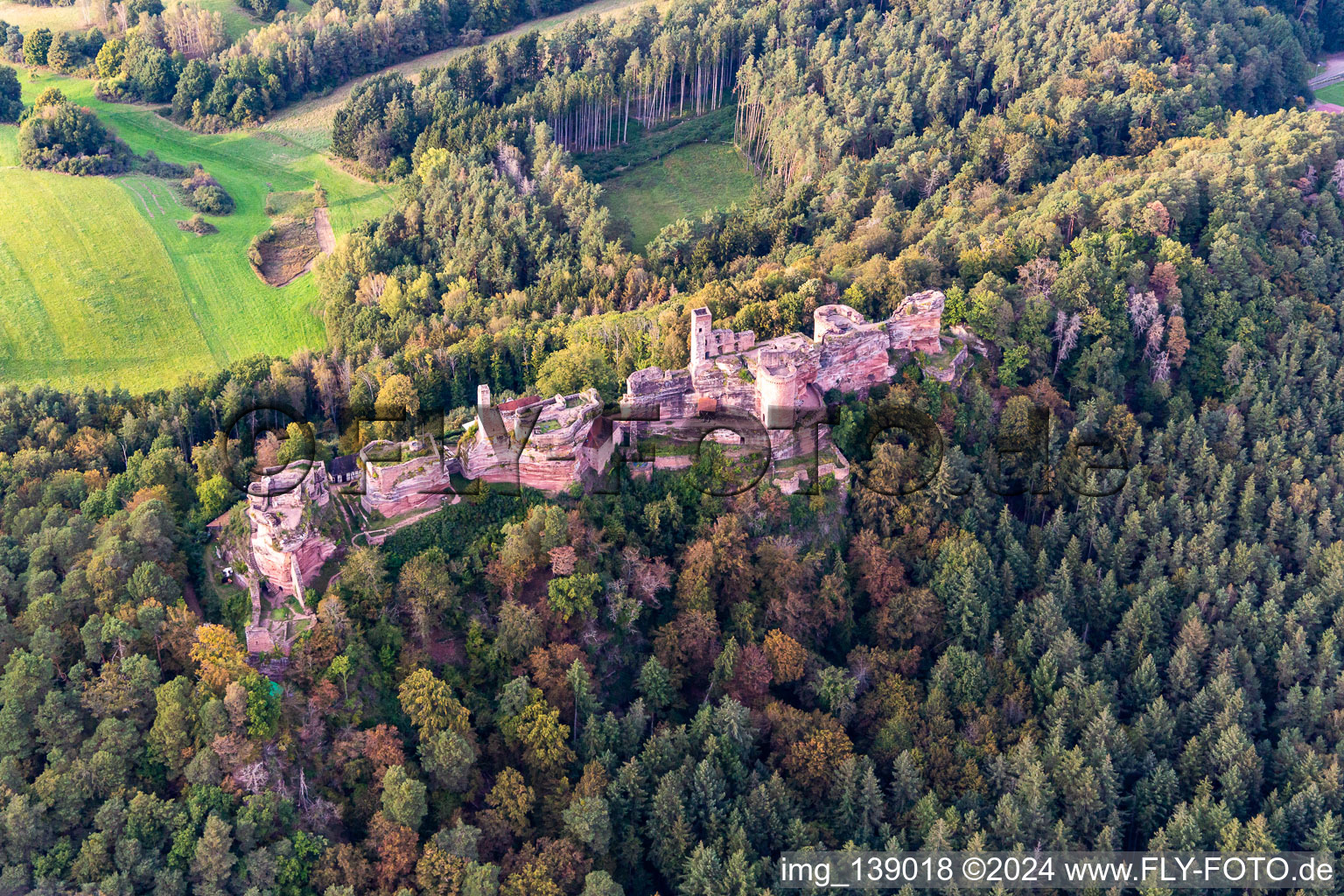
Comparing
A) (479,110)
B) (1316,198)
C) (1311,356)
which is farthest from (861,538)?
(479,110)

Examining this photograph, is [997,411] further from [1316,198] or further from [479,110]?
[479,110]

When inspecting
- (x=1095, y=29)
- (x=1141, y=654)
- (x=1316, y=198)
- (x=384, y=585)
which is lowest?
(x=1141, y=654)

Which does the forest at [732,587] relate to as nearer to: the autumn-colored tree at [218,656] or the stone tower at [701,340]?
the autumn-colored tree at [218,656]

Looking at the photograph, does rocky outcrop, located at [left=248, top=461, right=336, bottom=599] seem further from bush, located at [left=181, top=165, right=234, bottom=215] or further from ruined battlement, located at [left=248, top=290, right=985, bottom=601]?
bush, located at [left=181, top=165, right=234, bottom=215]

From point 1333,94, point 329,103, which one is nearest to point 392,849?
point 329,103

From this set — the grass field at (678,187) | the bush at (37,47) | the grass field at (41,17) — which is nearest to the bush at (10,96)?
the bush at (37,47)
